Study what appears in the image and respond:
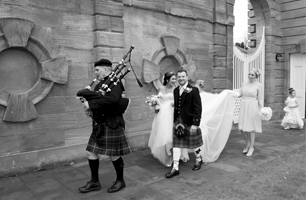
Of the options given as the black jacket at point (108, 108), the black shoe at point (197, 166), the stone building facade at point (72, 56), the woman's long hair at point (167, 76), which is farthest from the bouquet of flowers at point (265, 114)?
the black jacket at point (108, 108)

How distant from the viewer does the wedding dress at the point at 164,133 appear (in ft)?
16.3

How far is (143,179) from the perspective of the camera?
179 inches

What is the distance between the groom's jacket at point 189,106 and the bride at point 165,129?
43 centimetres

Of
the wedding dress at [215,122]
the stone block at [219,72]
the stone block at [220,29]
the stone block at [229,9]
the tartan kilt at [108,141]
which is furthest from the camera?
the stone block at [229,9]

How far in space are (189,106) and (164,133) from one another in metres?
0.76

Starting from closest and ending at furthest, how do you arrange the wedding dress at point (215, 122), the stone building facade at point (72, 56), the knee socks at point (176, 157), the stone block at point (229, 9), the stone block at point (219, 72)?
the knee socks at point (176, 157) < the stone building facade at point (72, 56) < the wedding dress at point (215, 122) < the stone block at point (219, 72) < the stone block at point (229, 9)

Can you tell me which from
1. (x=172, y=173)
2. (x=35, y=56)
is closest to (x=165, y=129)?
(x=172, y=173)

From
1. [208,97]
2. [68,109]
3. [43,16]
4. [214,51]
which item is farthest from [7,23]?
[214,51]

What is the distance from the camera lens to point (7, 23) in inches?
184

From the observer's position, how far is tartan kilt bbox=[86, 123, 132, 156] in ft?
12.6

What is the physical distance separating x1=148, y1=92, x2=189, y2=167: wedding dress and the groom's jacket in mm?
426

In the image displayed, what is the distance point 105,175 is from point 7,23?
10.5ft

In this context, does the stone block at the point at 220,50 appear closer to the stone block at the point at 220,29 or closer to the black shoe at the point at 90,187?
the stone block at the point at 220,29

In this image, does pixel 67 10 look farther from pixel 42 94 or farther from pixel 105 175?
pixel 105 175
